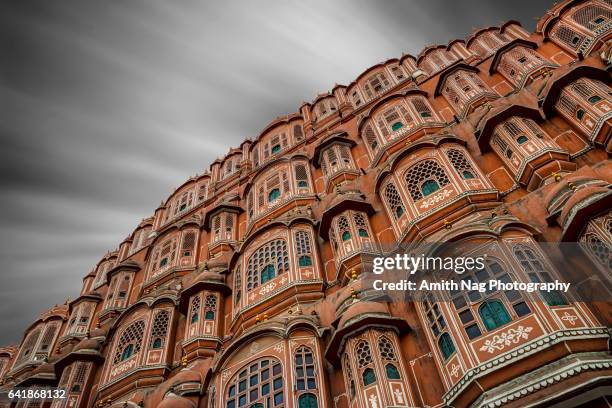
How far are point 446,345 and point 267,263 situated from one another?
9287mm

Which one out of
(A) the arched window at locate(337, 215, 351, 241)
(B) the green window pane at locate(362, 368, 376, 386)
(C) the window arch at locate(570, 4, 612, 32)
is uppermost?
(C) the window arch at locate(570, 4, 612, 32)

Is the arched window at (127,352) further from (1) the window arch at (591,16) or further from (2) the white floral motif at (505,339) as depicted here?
(1) the window arch at (591,16)

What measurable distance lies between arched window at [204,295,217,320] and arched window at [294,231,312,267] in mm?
4812

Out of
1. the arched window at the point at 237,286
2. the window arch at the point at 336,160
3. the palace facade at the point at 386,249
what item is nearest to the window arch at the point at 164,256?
the palace facade at the point at 386,249

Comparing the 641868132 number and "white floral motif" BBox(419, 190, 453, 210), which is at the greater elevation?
"white floral motif" BBox(419, 190, 453, 210)

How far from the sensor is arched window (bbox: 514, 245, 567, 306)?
468 inches

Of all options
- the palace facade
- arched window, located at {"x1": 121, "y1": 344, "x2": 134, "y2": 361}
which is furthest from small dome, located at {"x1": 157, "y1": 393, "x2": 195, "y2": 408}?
arched window, located at {"x1": 121, "y1": 344, "x2": 134, "y2": 361}

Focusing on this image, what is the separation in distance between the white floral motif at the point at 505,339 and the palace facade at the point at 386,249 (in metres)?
0.03

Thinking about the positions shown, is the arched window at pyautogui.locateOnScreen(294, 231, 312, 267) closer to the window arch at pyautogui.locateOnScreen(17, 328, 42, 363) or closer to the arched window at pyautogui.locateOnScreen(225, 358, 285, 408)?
the arched window at pyautogui.locateOnScreen(225, 358, 285, 408)

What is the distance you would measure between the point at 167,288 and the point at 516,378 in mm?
17851

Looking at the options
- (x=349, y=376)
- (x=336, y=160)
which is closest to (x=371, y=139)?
(x=336, y=160)

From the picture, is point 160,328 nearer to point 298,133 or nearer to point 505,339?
point 505,339

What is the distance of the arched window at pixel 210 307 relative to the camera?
2109 centimetres

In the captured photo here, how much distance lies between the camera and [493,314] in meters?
12.2
